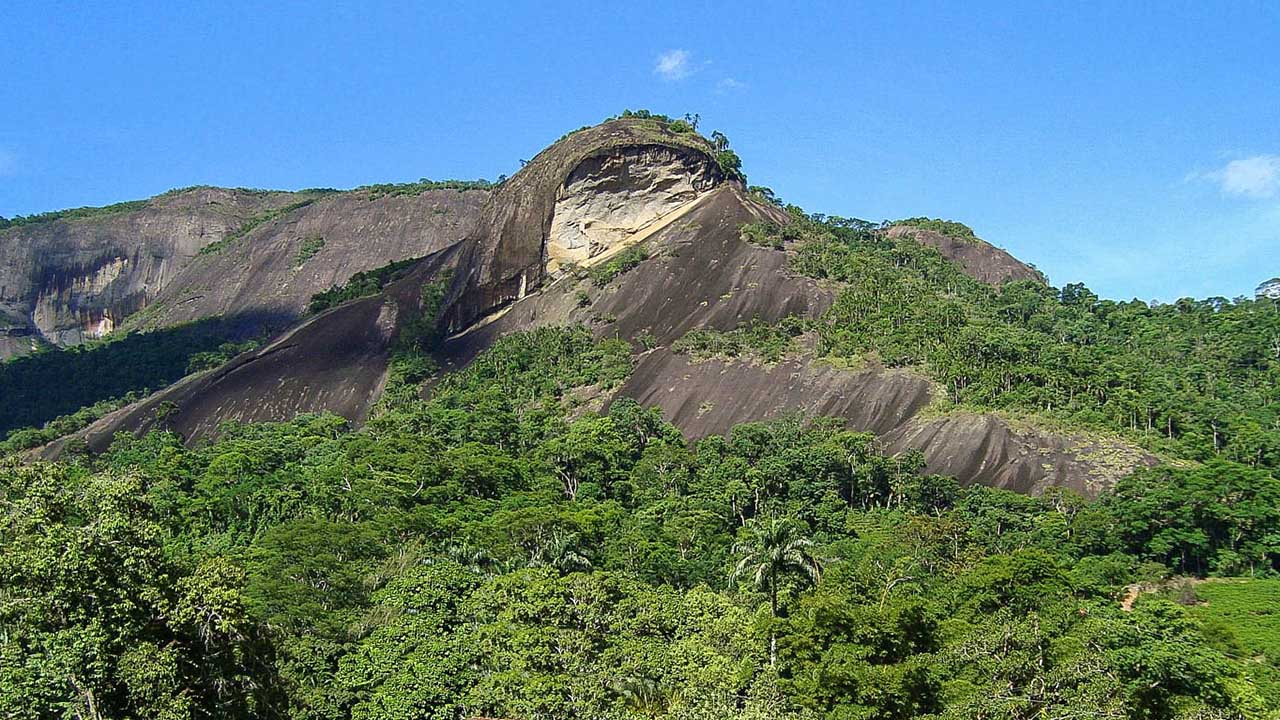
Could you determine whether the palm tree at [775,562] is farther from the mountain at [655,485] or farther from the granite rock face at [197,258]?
the granite rock face at [197,258]

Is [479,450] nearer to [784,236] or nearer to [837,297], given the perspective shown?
[837,297]

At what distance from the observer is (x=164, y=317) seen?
162 m

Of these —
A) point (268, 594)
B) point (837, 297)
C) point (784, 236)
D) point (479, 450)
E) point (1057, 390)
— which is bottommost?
point (268, 594)

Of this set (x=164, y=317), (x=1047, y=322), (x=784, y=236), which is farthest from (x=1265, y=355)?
(x=164, y=317)

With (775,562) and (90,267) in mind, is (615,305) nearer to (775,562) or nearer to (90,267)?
(775,562)

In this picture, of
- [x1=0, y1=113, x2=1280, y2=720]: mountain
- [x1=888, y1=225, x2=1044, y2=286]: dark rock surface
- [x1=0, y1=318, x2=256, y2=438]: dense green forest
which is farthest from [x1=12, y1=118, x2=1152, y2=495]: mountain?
[x1=888, y1=225, x2=1044, y2=286]: dark rock surface

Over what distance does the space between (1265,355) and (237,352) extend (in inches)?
3867

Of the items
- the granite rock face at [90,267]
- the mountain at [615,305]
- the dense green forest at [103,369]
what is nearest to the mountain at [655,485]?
the mountain at [615,305]

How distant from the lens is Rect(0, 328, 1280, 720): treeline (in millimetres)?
24422

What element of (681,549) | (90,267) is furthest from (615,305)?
(90,267)

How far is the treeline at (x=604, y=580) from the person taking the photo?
24.4 m

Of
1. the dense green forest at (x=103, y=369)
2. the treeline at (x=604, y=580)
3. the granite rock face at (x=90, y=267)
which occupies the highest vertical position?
the granite rock face at (x=90, y=267)

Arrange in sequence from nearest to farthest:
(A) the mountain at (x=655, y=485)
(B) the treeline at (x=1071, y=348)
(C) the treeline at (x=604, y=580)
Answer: (C) the treeline at (x=604, y=580) < (A) the mountain at (x=655, y=485) < (B) the treeline at (x=1071, y=348)

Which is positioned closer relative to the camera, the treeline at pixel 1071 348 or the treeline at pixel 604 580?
the treeline at pixel 604 580
